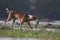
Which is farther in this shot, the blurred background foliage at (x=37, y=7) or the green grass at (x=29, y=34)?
the blurred background foliage at (x=37, y=7)

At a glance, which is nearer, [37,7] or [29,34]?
[29,34]

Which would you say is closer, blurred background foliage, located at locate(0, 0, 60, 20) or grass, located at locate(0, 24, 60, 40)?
grass, located at locate(0, 24, 60, 40)

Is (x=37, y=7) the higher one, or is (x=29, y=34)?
(x=29, y=34)

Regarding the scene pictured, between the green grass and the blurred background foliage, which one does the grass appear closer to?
the green grass

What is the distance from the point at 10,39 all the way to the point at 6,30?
2.02m

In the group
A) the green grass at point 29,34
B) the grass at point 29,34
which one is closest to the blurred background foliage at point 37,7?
the grass at point 29,34

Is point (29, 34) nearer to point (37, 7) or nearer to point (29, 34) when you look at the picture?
point (29, 34)

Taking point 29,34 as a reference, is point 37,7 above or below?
below

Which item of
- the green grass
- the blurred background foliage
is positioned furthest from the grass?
the blurred background foliage

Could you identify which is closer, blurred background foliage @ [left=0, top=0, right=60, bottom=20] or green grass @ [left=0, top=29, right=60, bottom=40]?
green grass @ [left=0, top=29, right=60, bottom=40]

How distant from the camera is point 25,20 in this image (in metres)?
12.1

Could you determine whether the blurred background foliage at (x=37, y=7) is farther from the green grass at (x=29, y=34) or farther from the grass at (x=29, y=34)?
the green grass at (x=29, y=34)

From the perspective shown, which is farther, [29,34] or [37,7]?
[37,7]

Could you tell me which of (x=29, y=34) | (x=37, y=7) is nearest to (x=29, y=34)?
(x=29, y=34)
